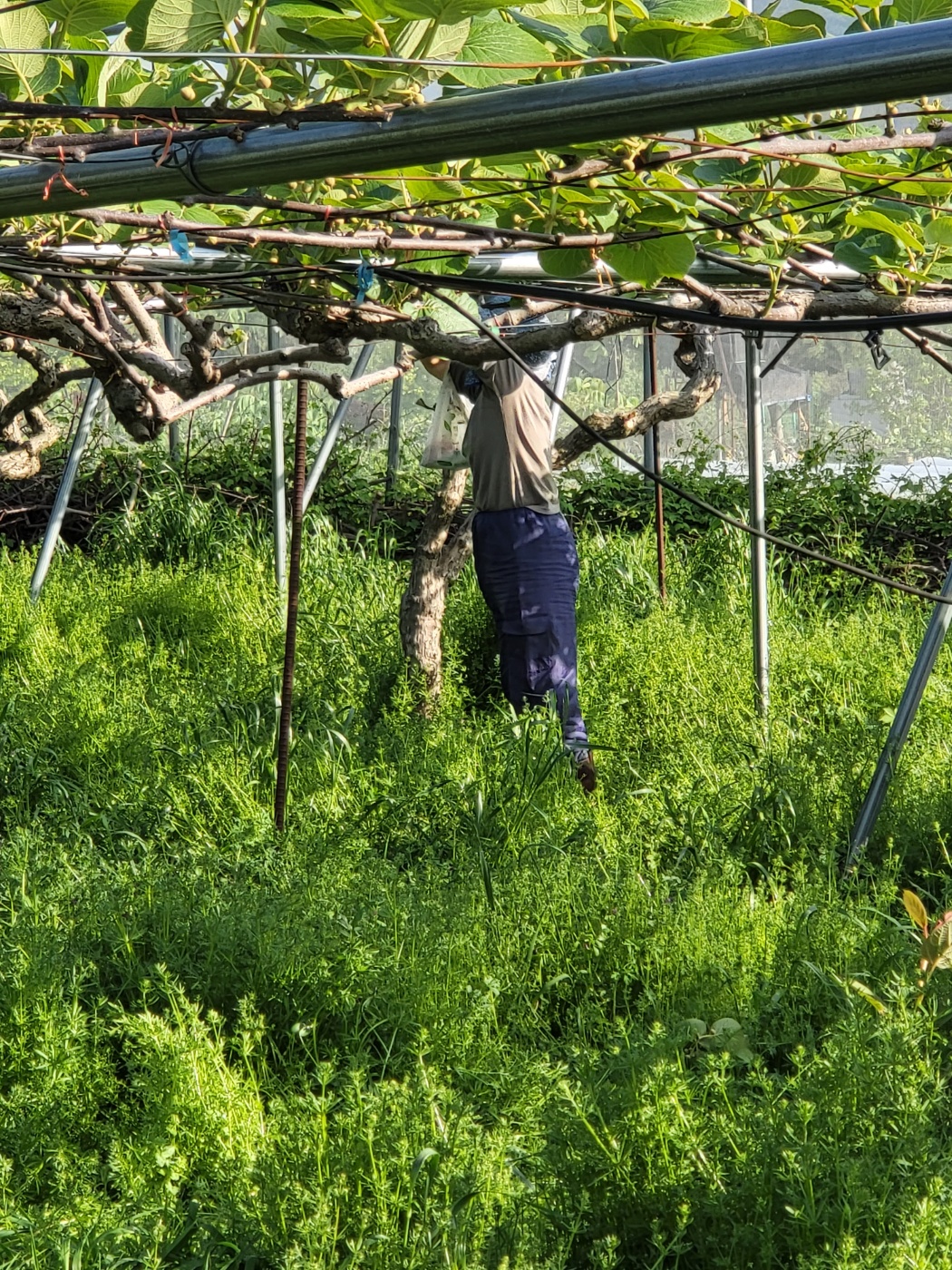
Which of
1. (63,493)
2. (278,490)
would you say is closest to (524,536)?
(278,490)

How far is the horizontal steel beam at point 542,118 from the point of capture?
0.96 metres

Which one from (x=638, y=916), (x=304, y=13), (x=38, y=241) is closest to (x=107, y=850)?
(x=638, y=916)

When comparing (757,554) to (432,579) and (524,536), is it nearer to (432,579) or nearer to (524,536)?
(524,536)

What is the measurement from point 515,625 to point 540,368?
0.88 m

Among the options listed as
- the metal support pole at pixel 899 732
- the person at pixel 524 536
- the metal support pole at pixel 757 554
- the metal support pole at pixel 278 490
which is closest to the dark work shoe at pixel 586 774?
the person at pixel 524 536

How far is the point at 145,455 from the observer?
7.63 meters

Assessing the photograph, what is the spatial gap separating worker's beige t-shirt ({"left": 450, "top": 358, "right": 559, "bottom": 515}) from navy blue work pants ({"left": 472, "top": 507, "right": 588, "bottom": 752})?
0.05 m

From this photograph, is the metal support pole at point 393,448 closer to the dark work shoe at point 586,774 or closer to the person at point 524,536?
the person at point 524,536

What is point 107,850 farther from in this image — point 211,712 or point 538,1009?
point 538,1009

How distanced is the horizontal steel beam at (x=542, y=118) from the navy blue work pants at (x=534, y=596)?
264 centimetres

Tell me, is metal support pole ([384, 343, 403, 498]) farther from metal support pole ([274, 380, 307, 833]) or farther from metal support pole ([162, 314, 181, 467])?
metal support pole ([274, 380, 307, 833])

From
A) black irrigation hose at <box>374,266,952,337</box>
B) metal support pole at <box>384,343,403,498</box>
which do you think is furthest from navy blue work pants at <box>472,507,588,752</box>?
metal support pole at <box>384,343,403,498</box>

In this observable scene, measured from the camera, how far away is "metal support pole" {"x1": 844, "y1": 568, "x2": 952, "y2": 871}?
310 cm

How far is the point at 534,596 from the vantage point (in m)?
4.03
